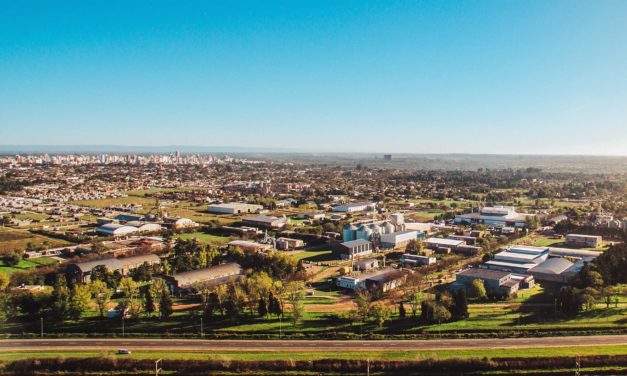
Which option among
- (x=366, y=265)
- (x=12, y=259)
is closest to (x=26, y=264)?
(x=12, y=259)

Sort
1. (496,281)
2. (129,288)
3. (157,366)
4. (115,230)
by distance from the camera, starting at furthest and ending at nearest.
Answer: (115,230)
(496,281)
(129,288)
(157,366)

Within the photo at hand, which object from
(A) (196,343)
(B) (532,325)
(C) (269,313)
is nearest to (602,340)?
(B) (532,325)

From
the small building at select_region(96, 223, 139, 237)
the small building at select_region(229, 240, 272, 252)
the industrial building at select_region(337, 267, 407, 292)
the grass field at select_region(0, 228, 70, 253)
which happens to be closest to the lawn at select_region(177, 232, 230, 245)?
the small building at select_region(229, 240, 272, 252)

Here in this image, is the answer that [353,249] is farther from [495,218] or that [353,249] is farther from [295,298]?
[495,218]

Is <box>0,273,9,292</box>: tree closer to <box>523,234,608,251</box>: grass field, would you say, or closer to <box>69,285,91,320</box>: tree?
<box>69,285,91,320</box>: tree

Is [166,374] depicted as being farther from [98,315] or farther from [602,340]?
[602,340]

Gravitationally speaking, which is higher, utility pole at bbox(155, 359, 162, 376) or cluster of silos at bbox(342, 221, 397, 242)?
cluster of silos at bbox(342, 221, 397, 242)
